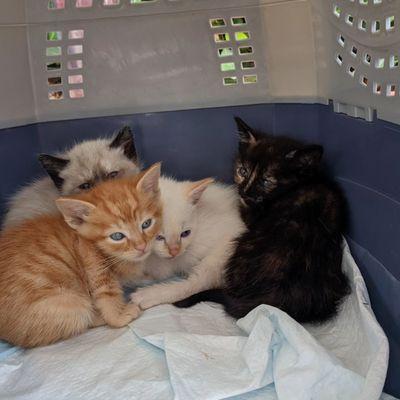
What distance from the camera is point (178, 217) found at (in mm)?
1667

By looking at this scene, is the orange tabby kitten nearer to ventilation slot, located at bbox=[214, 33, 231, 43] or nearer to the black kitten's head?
the black kitten's head

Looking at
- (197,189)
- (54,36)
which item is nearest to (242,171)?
(197,189)

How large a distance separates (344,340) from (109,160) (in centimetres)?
104

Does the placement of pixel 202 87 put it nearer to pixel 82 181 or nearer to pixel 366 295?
pixel 82 181

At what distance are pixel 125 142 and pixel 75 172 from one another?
8.8 inches

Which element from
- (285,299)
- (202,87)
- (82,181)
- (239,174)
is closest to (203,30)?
(202,87)

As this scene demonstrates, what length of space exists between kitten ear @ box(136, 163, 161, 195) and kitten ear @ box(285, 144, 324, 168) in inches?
18.8

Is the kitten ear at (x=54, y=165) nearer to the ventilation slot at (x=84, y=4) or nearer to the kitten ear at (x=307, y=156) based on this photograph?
the ventilation slot at (x=84, y=4)

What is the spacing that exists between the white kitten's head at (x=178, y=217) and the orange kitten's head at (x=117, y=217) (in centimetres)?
10

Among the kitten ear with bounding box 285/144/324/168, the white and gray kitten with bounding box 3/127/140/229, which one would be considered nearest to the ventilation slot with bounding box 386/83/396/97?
the kitten ear with bounding box 285/144/324/168

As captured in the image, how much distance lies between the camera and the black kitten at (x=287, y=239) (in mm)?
1464

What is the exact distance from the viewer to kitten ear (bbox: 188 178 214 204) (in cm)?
167

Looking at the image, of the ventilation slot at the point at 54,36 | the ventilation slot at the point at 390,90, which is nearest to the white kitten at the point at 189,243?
the ventilation slot at the point at 390,90

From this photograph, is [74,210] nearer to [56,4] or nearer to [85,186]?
[85,186]
